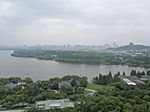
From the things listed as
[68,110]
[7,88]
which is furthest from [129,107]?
[7,88]

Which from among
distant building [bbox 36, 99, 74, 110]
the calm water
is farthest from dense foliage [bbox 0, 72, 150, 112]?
the calm water

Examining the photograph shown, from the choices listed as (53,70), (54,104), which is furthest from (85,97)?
(53,70)

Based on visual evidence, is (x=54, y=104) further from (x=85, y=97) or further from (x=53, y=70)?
(x=53, y=70)

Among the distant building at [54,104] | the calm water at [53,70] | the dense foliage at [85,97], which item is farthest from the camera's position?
the calm water at [53,70]

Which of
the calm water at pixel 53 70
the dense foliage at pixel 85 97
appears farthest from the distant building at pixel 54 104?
the calm water at pixel 53 70

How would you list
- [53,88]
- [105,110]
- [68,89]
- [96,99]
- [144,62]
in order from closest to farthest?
[105,110], [96,99], [68,89], [53,88], [144,62]

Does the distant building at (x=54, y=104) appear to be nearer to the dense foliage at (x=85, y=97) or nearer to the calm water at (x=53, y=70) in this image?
the dense foliage at (x=85, y=97)

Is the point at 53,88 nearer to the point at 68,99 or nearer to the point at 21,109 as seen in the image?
the point at 68,99

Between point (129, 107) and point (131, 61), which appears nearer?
point (129, 107)
